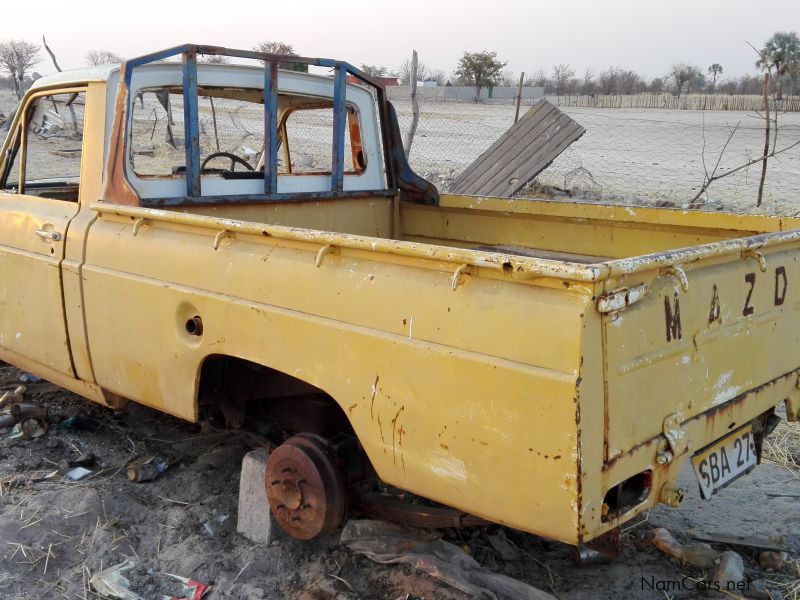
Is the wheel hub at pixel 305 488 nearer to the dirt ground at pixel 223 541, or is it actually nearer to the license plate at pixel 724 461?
the dirt ground at pixel 223 541

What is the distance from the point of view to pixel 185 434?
4.21 meters

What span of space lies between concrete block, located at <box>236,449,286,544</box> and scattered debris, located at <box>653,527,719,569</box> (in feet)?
5.31

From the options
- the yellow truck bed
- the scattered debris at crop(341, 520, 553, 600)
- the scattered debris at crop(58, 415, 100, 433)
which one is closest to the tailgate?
the yellow truck bed

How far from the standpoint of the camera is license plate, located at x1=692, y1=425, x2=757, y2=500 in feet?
8.77

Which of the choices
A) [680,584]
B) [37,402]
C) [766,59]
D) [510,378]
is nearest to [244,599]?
[510,378]

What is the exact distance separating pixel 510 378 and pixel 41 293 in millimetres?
2604

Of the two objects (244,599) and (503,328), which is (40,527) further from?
(503,328)

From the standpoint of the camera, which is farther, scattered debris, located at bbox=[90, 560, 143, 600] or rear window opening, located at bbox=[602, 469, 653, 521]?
scattered debris, located at bbox=[90, 560, 143, 600]

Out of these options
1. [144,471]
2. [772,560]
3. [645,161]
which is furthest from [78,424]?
[645,161]

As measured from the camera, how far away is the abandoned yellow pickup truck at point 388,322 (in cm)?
211

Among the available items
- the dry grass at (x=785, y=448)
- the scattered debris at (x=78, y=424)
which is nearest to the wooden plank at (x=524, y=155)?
the dry grass at (x=785, y=448)

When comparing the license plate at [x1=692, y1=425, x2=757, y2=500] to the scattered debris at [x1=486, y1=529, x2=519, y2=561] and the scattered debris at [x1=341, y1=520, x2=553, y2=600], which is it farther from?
the scattered debris at [x1=486, y1=529, x2=519, y2=561]

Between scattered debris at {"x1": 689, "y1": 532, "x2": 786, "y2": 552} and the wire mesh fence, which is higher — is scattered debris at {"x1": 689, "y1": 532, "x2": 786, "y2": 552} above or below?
below

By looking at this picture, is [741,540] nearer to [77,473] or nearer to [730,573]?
[730,573]
